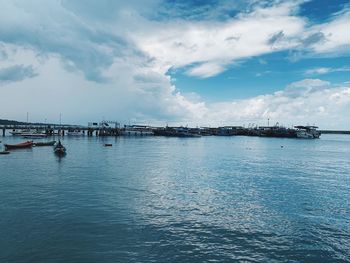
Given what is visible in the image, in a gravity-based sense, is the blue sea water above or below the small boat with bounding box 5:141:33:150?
below

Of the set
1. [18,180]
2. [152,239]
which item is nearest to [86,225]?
[152,239]

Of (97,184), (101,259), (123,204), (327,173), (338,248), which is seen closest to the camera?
(101,259)

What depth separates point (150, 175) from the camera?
4778 centimetres

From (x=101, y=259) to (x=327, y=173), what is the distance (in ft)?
152

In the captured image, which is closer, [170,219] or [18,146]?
[170,219]

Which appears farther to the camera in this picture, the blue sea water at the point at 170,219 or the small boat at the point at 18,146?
the small boat at the point at 18,146

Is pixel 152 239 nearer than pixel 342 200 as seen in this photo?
Yes

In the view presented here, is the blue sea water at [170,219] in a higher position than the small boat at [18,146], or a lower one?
lower

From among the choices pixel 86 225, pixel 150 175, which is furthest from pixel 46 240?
pixel 150 175

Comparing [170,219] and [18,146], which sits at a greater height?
[18,146]

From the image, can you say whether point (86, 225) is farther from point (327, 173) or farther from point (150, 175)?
point (327, 173)

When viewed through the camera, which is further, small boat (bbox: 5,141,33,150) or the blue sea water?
small boat (bbox: 5,141,33,150)

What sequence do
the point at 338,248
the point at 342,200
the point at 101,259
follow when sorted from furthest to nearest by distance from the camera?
the point at 342,200 → the point at 338,248 → the point at 101,259

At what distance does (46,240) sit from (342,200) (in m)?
27.7
